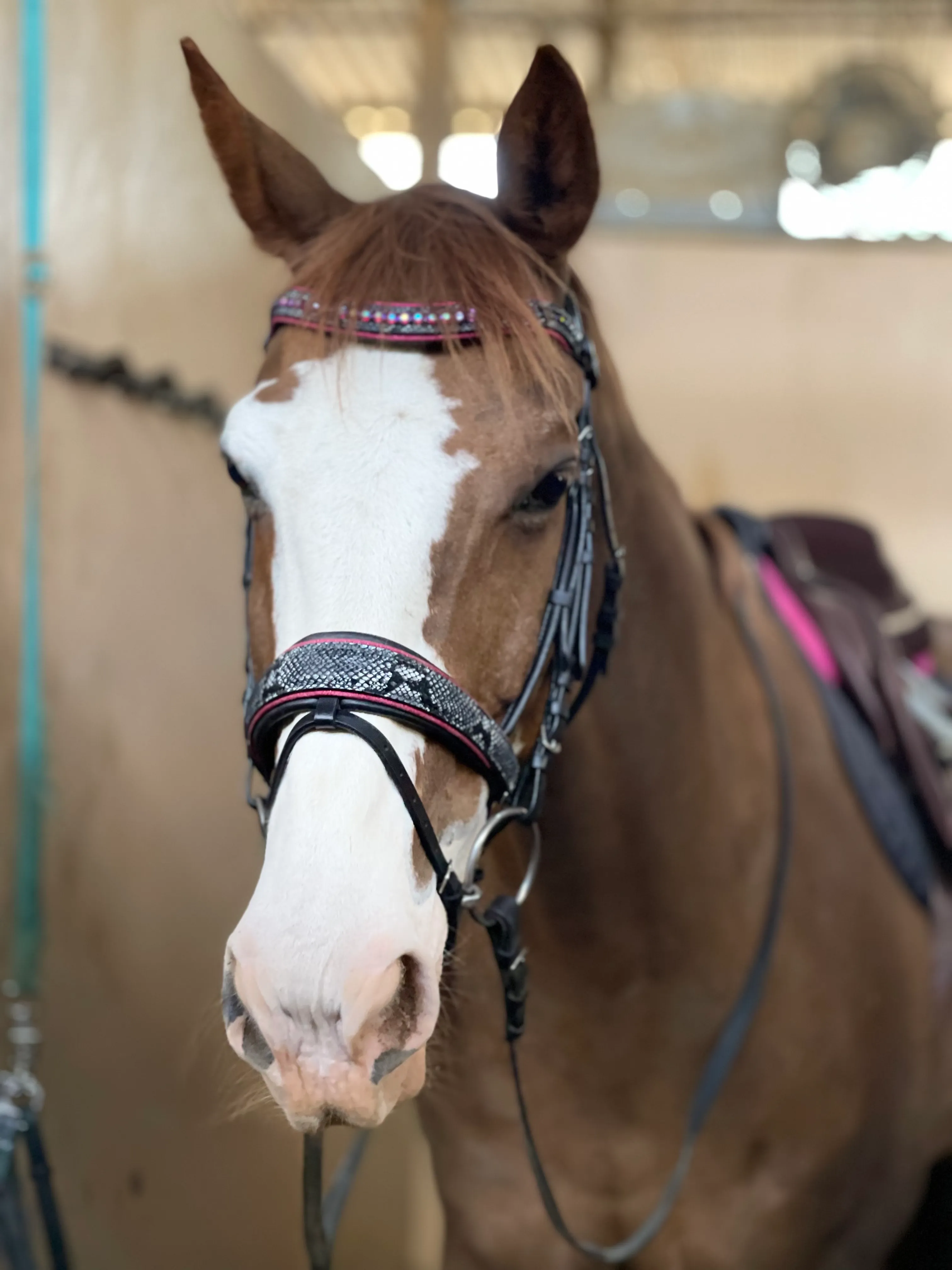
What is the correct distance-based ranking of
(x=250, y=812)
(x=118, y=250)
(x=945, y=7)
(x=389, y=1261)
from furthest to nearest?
(x=945, y=7), (x=389, y=1261), (x=250, y=812), (x=118, y=250)

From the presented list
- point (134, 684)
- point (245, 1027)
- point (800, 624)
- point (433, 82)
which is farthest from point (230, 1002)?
point (433, 82)

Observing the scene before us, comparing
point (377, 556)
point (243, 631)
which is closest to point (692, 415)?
point (243, 631)

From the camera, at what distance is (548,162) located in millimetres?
743

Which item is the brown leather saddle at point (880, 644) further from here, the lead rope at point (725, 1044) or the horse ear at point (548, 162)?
the horse ear at point (548, 162)

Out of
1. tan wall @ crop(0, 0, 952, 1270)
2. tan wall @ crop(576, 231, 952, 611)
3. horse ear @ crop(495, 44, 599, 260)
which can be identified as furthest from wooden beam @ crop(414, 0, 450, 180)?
horse ear @ crop(495, 44, 599, 260)

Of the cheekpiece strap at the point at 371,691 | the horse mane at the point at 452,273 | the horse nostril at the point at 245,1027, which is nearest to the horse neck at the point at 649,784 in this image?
the horse mane at the point at 452,273

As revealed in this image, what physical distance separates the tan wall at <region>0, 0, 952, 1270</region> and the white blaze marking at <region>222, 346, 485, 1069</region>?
0.65m

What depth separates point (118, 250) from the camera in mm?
1492

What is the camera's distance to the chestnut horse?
0.55 meters

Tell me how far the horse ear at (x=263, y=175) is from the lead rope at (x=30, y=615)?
1.97 ft

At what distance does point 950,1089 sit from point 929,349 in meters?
2.20

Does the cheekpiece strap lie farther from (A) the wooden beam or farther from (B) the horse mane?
(A) the wooden beam

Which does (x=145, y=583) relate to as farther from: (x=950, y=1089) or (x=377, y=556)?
(x=950, y=1089)

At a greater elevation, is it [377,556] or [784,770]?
[377,556]
